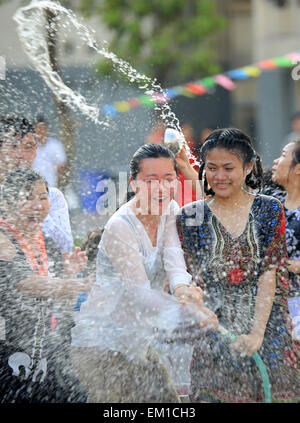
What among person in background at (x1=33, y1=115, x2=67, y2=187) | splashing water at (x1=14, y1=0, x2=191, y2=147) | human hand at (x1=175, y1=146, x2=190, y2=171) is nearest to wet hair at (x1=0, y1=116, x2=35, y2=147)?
person in background at (x1=33, y1=115, x2=67, y2=187)

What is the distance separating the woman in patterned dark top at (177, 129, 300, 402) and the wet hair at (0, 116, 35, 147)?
4.22ft

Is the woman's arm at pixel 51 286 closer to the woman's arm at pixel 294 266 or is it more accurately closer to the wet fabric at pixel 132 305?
the wet fabric at pixel 132 305

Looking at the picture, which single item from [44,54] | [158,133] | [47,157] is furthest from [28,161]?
[44,54]

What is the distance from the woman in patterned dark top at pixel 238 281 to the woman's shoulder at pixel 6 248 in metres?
0.78

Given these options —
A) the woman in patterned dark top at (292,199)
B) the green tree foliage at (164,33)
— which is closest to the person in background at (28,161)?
the woman in patterned dark top at (292,199)

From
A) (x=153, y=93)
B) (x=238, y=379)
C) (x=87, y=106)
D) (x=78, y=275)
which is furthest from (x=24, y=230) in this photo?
(x=87, y=106)

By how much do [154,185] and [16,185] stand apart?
80 centimetres

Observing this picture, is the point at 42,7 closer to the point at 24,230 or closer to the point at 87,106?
the point at 87,106

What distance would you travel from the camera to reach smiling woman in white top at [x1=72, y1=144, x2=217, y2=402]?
310cm

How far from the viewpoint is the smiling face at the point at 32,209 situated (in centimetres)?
354

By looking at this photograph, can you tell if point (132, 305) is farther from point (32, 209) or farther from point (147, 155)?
point (32, 209)

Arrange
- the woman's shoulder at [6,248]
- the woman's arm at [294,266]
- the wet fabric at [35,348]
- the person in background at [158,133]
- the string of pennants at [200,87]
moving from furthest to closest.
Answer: the string of pennants at [200,87]
the person in background at [158,133]
the woman's arm at [294,266]
the wet fabric at [35,348]
the woman's shoulder at [6,248]

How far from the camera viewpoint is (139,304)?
122 inches
